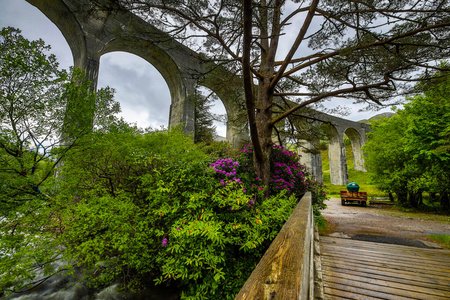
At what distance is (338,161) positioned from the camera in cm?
2006

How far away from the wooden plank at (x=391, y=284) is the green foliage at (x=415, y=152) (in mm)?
5850

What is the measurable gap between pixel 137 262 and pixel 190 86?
384 inches

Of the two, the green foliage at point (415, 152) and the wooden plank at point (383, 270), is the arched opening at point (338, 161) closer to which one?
the green foliage at point (415, 152)

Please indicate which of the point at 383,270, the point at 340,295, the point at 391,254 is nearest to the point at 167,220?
the point at 340,295

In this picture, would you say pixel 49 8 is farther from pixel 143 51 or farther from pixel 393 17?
pixel 393 17

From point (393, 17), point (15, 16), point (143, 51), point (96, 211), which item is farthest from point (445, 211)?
point (15, 16)

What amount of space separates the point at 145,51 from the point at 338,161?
20.0 meters

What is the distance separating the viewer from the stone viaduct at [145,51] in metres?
4.54

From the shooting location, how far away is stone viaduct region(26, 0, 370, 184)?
4543 mm

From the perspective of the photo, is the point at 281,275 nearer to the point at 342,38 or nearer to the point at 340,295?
the point at 340,295

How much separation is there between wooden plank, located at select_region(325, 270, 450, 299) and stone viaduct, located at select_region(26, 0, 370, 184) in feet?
12.6

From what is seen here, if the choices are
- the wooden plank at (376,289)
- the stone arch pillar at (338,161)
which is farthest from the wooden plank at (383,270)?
the stone arch pillar at (338,161)

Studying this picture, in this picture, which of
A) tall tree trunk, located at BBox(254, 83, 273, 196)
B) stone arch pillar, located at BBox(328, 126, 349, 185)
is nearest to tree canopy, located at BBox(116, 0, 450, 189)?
tall tree trunk, located at BBox(254, 83, 273, 196)

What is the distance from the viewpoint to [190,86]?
10789 millimetres
